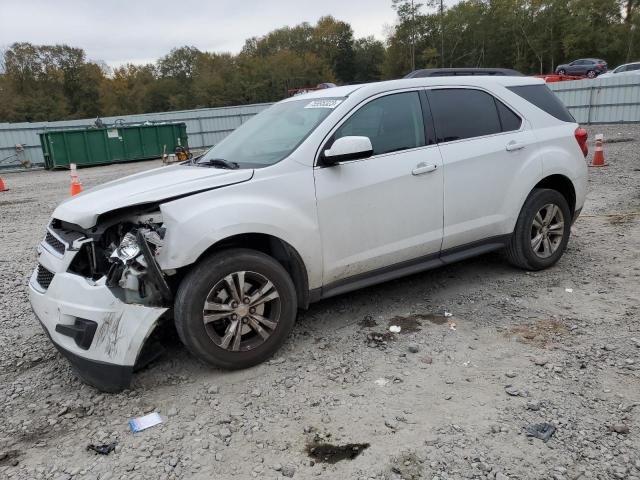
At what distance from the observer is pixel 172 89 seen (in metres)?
80.2

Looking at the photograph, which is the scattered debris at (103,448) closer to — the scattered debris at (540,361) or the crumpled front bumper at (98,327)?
the crumpled front bumper at (98,327)

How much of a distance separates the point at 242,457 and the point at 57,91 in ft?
239

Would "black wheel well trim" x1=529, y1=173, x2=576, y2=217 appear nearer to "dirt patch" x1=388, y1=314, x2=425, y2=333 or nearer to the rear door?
the rear door

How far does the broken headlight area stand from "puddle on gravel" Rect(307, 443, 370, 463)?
4.16 feet

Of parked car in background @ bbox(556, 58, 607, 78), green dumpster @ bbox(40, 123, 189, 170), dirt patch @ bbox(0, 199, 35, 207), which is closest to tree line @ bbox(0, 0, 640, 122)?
parked car in background @ bbox(556, 58, 607, 78)

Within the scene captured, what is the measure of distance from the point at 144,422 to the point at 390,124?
2687 millimetres

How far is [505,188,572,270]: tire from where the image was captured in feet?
14.9

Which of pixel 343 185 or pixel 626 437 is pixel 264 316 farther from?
pixel 626 437

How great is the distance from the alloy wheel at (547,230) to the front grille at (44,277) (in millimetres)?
3950

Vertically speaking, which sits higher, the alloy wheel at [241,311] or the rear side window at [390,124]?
the rear side window at [390,124]

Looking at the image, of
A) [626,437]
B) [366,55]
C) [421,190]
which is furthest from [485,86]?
[366,55]

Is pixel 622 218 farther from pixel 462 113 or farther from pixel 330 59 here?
pixel 330 59

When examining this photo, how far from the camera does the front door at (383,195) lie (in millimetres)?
3547

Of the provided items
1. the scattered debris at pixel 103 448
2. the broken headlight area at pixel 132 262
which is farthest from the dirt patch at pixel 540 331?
the scattered debris at pixel 103 448
